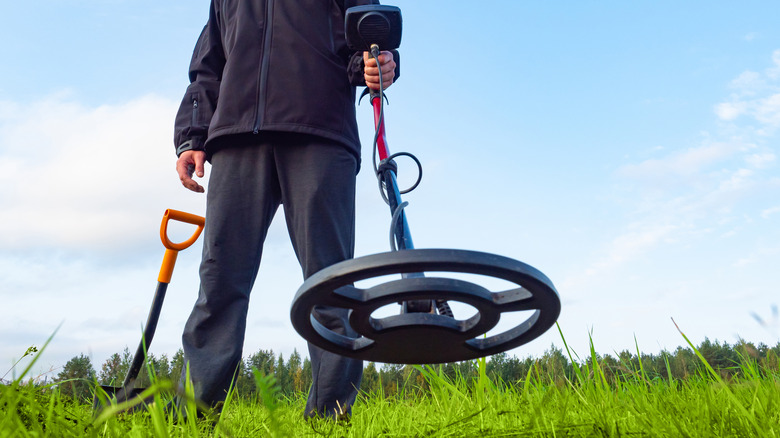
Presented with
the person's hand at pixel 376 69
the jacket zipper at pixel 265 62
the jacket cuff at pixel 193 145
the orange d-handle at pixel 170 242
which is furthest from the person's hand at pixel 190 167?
the person's hand at pixel 376 69

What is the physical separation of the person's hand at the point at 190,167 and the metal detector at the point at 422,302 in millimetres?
1243

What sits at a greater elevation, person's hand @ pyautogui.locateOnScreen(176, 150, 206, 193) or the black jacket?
the black jacket

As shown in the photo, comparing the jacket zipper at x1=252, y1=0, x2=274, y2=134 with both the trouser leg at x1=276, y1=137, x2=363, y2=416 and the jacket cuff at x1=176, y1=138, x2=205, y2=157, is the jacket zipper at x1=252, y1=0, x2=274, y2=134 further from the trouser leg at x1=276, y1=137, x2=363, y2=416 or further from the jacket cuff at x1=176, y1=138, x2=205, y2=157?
the jacket cuff at x1=176, y1=138, x2=205, y2=157

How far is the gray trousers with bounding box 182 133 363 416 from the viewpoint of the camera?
7.13 feet

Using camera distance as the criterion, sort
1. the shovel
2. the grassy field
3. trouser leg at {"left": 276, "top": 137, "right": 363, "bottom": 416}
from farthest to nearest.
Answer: the shovel
trouser leg at {"left": 276, "top": 137, "right": 363, "bottom": 416}
the grassy field

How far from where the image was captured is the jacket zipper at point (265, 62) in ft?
7.41

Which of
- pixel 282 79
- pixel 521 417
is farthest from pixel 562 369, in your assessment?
pixel 282 79

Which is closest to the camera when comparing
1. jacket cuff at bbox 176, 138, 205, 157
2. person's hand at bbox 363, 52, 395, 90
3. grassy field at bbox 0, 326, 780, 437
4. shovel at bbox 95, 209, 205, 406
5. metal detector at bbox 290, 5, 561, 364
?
grassy field at bbox 0, 326, 780, 437

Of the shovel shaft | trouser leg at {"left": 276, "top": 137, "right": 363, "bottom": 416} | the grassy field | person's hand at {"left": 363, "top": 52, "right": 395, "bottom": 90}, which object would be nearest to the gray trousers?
trouser leg at {"left": 276, "top": 137, "right": 363, "bottom": 416}

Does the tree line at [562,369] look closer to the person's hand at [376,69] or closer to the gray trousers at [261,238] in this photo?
the gray trousers at [261,238]

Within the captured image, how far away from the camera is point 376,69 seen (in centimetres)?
200

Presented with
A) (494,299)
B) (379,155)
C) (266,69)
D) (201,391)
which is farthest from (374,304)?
(266,69)

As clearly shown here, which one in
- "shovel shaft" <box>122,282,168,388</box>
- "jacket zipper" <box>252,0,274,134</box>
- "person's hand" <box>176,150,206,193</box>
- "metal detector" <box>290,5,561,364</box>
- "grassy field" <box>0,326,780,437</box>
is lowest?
"grassy field" <box>0,326,780,437</box>

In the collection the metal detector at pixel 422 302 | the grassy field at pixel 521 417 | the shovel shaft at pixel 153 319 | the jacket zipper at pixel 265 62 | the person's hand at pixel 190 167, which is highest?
the jacket zipper at pixel 265 62
